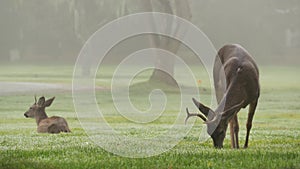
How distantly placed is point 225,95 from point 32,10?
22.0 meters

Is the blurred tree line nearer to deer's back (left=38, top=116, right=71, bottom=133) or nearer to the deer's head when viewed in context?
deer's back (left=38, top=116, right=71, bottom=133)

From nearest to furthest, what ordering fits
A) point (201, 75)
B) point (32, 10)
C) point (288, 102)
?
point (288, 102) → point (201, 75) → point (32, 10)

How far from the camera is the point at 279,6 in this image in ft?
93.4

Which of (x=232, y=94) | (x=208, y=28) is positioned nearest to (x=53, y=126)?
(x=232, y=94)

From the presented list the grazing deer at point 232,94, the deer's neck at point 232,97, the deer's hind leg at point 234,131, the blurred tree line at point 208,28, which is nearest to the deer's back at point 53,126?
the grazing deer at point 232,94

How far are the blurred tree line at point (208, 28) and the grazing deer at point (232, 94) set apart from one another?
19.9 metres

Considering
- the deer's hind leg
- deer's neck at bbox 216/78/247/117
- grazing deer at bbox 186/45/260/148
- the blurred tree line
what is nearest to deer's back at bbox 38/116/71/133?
grazing deer at bbox 186/45/260/148

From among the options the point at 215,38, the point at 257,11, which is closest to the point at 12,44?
the point at 215,38

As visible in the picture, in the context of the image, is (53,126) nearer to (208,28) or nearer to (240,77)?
(240,77)

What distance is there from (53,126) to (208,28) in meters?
18.7

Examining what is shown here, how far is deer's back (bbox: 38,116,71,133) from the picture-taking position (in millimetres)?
9625

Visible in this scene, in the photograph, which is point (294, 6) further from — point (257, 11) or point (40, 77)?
point (40, 77)

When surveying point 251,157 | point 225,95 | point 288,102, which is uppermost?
point 225,95

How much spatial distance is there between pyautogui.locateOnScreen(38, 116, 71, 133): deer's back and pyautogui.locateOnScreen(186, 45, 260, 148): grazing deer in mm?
3113
